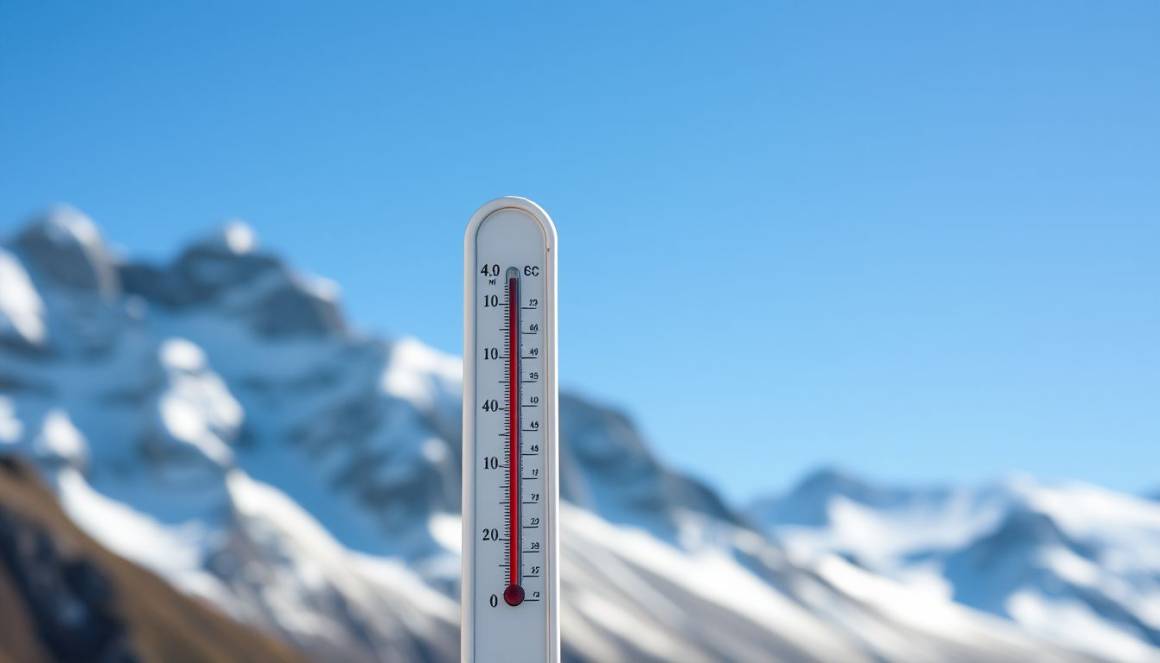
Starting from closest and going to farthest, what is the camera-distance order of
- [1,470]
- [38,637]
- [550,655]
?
[550,655], [38,637], [1,470]

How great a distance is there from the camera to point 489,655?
844 cm

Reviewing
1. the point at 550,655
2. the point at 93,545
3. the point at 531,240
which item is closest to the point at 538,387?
the point at 531,240

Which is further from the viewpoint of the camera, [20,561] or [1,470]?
[1,470]

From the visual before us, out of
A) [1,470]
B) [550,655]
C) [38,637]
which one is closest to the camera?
[550,655]

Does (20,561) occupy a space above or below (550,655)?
above

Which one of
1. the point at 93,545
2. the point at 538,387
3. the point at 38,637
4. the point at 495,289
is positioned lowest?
the point at 538,387

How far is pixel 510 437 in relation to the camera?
8594 mm

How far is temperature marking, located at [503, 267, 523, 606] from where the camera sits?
27.9 ft

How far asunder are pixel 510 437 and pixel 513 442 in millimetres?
35

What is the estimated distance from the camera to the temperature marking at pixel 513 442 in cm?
850

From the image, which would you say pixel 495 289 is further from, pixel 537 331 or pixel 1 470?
pixel 1 470

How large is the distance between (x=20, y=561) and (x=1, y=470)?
16.7 meters

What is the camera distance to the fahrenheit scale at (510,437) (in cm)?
848

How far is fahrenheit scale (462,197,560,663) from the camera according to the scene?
8.48m
